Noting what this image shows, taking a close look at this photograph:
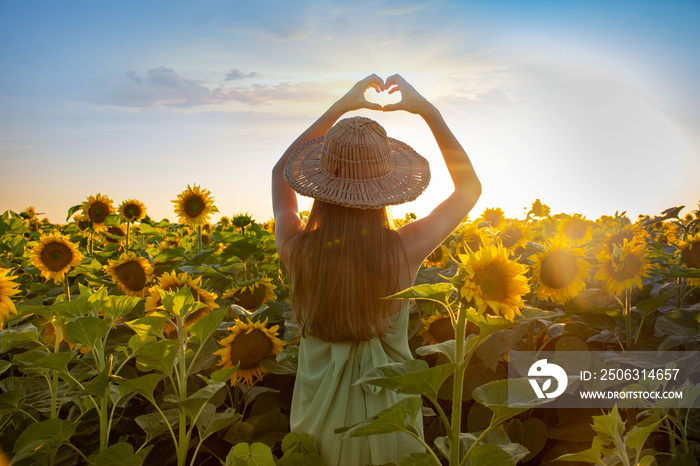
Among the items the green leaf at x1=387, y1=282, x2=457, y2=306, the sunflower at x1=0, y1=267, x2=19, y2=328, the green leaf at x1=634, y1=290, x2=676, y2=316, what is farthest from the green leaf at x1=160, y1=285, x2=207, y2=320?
the green leaf at x1=634, y1=290, x2=676, y2=316

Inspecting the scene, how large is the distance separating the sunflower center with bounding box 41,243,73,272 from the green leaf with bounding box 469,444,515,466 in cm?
412

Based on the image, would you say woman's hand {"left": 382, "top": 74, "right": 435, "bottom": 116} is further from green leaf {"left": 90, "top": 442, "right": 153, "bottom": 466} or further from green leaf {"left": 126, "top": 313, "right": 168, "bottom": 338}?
green leaf {"left": 90, "top": 442, "right": 153, "bottom": 466}

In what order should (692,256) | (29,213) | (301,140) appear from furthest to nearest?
(29,213)
(692,256)
(301,140)

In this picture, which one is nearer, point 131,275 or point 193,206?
point 131,275

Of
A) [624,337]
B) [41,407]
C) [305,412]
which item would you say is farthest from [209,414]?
[624,337]

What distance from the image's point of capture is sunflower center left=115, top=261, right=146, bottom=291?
410 cm

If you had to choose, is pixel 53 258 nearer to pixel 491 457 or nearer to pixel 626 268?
pixel 491 457

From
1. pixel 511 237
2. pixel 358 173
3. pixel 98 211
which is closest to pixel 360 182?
pixel 358 173

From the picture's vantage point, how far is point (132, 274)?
13.5 ft

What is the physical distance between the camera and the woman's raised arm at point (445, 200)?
2469mm

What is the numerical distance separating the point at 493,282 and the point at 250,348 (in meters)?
1.51

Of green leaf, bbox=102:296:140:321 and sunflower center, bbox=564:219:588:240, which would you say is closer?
green leaf, bbox=102:296:140:321

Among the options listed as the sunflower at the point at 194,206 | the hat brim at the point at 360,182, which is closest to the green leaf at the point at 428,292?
the hat brim at the point at 360,182

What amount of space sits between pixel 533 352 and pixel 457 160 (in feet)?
3.83
